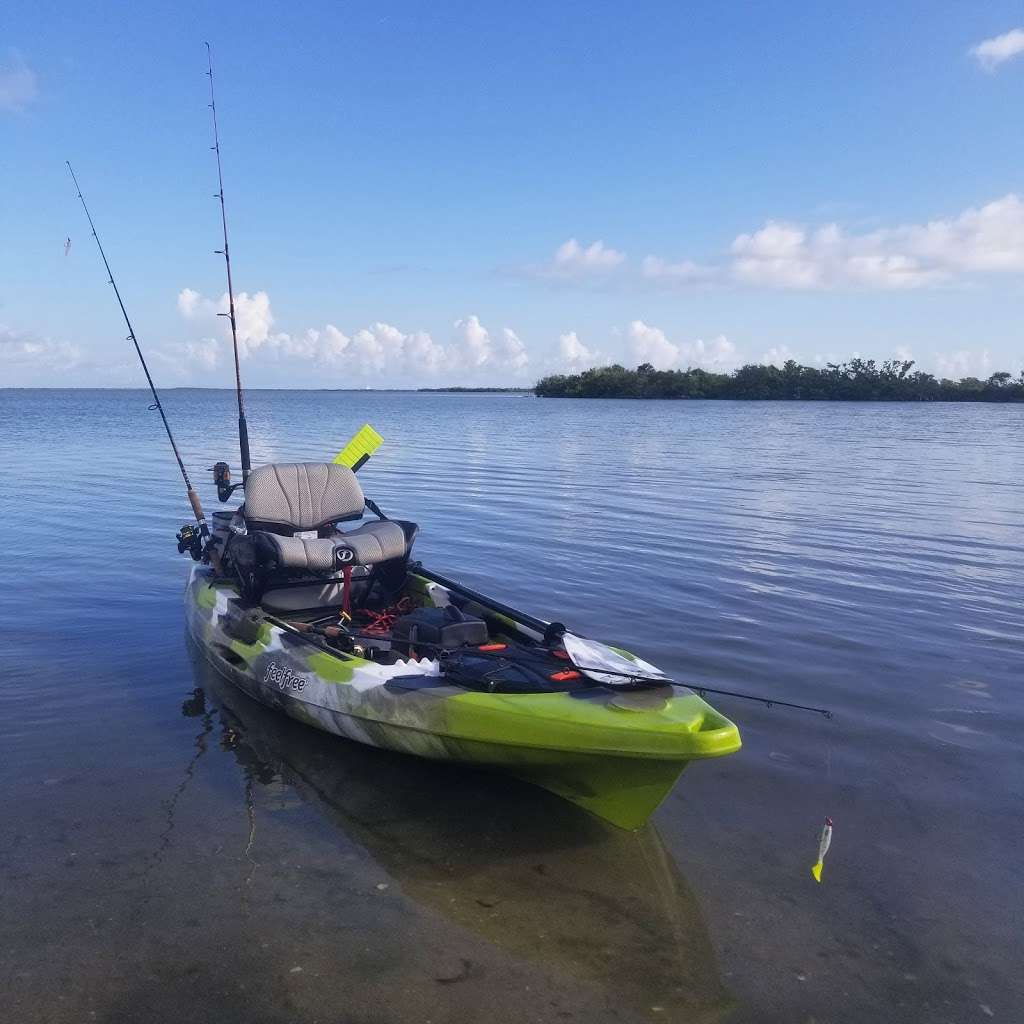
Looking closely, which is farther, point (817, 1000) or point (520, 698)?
point (520, 698)

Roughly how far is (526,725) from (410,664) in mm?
1343

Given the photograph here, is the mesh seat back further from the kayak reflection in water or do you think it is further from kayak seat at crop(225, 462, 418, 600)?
the kayak reflection in water

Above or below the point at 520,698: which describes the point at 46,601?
below

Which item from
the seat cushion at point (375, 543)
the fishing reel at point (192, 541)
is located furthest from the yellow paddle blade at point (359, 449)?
the fishing reel at point (192, 541)

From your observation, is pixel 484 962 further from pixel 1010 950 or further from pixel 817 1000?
pixel 1010 950

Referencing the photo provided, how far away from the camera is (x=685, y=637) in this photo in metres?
9.02

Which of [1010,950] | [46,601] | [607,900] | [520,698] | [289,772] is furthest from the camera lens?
[46,601]

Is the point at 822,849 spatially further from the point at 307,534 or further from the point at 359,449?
the point at 359,449

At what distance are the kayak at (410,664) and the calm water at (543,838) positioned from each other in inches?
17.1

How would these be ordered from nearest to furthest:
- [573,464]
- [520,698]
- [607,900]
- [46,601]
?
[607,900]
[520,698]
[46,601]
[573,464]

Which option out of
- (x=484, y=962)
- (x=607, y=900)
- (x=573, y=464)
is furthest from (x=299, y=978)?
(x=573, y=464)

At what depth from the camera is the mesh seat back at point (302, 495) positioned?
26.9ft

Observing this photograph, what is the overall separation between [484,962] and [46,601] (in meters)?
8.37

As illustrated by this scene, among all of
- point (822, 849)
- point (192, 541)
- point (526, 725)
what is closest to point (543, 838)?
point (526, 725)
